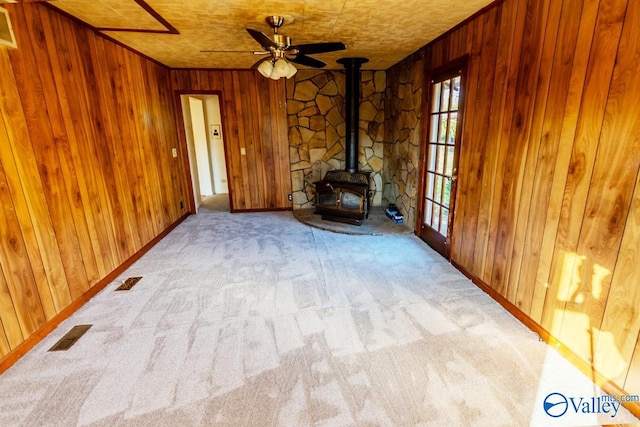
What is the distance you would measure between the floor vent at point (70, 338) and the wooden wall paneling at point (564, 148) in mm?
3268

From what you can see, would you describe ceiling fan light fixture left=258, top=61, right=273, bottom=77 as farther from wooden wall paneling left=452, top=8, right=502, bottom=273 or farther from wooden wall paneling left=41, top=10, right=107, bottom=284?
wooden wall paneling left=452, top=8, right=502, bottom=273

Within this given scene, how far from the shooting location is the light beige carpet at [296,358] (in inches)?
62.4

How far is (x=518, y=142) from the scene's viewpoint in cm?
226

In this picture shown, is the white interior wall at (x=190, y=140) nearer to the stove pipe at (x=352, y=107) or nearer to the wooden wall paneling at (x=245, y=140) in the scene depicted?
the wooden wall paneling at (x=245, y=140)

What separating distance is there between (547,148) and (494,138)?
54cm

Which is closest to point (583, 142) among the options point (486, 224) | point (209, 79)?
point (486, 224)

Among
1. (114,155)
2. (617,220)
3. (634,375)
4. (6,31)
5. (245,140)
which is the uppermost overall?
(6,31)

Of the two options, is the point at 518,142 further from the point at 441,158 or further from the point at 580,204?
the point at 441,158

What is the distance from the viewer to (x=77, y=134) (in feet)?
8.70

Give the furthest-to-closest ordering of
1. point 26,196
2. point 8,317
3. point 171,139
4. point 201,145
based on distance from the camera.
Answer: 1. point 201,145
2. point 171,139
3. point 26,196
4. point 8,317

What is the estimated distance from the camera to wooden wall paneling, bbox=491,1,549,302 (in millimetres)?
2047

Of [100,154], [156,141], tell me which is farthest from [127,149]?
[156,141]

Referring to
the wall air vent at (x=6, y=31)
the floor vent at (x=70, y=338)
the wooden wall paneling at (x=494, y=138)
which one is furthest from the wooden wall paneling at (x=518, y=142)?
the wall air vent at (x=6, y=31)

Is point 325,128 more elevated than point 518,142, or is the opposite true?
point 325,128
